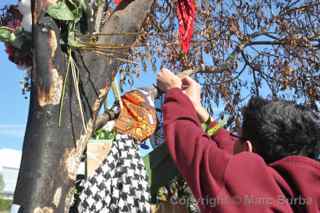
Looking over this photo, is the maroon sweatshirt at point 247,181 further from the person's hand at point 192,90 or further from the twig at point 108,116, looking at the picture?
the twig at point 108,116

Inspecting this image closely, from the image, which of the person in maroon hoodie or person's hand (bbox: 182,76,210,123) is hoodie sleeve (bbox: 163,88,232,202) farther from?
person's hand (bbox: 182,76,210,123)

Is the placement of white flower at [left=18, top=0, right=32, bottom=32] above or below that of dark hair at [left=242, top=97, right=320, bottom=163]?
above

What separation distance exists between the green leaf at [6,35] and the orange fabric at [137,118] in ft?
2.11

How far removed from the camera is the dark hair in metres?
1.57

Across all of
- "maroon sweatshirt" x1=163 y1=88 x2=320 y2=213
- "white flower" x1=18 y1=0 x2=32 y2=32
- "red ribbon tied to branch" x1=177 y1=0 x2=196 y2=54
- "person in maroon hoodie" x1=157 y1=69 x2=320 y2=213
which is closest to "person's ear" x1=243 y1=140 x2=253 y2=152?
"person in maroon hoodie" x1=157 y1=69 x2=320 y2=213

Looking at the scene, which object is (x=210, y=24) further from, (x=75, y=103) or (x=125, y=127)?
(x=75, y=103)

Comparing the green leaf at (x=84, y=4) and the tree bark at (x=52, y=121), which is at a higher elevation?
the green leaf at (x=84, y=4)

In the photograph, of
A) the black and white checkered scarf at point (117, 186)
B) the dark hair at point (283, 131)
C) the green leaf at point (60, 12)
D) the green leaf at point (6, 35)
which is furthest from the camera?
the black and white checkered scarf at point (117, 186)

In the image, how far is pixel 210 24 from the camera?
6000 mm

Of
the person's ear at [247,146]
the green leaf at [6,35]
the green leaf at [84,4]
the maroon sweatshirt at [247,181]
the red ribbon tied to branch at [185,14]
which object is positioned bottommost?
the maroon sweatshirt at [247,181]

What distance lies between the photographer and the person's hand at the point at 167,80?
1846 millimetres

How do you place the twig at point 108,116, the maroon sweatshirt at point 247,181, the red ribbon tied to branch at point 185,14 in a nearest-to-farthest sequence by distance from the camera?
the maroon sweatshirt at point 247,181
the twig at point 108,116
the red ribbon tied to branch at point 185,14

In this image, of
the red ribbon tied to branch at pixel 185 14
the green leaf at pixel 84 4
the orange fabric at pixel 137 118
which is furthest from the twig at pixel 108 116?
the red ribbon tied to branch at pixel 185 14

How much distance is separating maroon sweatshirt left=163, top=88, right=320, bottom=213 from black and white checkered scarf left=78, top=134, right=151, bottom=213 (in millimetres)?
681
